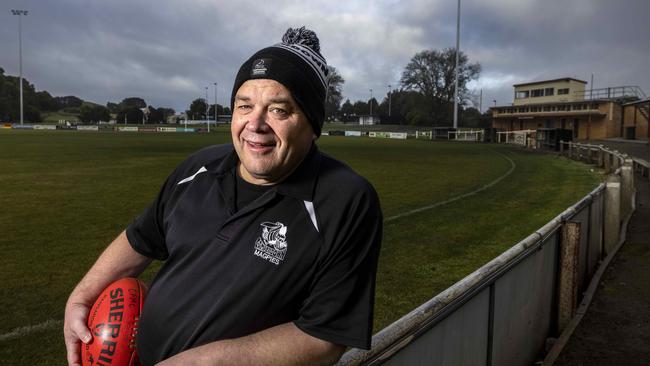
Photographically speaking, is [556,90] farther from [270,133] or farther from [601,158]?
[270,133]

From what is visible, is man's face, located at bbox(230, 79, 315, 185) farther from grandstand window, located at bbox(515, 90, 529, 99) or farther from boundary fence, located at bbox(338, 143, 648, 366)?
grandstand window, located at bbox(515, 90, 529, 99)

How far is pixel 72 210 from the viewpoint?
9.84 metres

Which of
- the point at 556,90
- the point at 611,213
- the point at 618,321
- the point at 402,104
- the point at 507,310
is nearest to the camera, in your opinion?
the point at 507,310

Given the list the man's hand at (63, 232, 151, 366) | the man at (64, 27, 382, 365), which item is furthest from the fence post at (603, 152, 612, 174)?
the man's hand at (63, 232, 151, 366)

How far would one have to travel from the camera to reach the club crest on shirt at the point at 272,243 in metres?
1.59

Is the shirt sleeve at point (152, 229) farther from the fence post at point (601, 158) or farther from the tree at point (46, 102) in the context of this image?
the tree at point (46, 102)

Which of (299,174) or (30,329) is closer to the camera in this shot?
(299,174)

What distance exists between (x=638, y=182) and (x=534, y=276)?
15.0 meters

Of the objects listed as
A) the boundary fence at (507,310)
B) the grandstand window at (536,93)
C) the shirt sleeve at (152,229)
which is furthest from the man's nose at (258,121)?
the grandstand window at (536,93)

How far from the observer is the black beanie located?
5.75ft

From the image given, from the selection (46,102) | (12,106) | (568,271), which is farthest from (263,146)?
(46,102)

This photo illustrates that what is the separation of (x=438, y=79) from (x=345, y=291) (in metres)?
87.0

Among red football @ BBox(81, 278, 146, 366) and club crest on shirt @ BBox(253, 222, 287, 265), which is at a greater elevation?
club crest on shirt @ BBox(253, 222, 287, 265)

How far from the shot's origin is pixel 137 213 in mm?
9555
